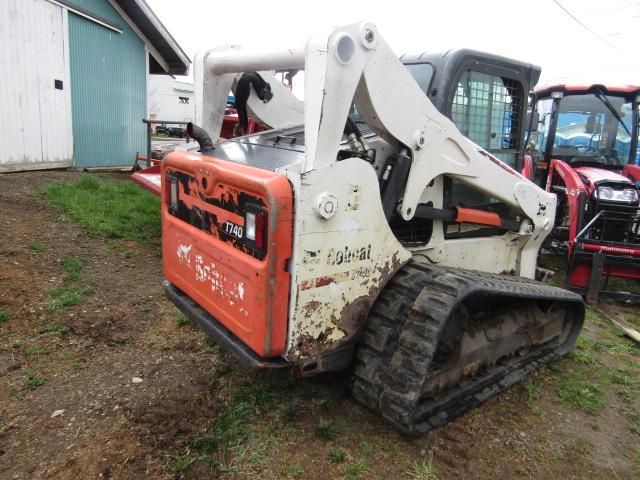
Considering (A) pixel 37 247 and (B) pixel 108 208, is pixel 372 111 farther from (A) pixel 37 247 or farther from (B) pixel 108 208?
(B) pixel 108 208

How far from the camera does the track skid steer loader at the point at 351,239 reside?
84.8 inches

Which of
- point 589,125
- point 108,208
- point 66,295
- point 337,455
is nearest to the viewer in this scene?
point 337,455

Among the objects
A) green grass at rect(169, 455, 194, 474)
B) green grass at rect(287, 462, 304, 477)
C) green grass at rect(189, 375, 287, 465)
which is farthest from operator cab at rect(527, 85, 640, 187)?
green grass at rect(169, 455, 194, 474)

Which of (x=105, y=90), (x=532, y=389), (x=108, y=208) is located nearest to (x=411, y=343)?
(x=532, y=389)

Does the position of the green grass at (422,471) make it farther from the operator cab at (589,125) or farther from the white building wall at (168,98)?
the white building wall at (168,98)

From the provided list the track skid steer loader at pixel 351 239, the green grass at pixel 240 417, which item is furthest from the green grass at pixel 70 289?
the green grass at pixel 240 417

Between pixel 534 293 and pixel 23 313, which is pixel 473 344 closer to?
pixel 534 293

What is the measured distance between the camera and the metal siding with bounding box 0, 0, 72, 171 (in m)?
8.42

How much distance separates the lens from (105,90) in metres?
10.5

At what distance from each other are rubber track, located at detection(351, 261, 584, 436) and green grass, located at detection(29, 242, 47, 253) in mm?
3925

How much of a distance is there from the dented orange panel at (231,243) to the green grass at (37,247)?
2680mm

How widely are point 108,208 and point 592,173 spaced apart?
20.7ft

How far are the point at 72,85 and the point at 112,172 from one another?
1.92m

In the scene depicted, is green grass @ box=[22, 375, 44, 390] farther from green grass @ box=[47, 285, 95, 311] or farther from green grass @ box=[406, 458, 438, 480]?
green grass @ box=[406, 458, 438, 480]
